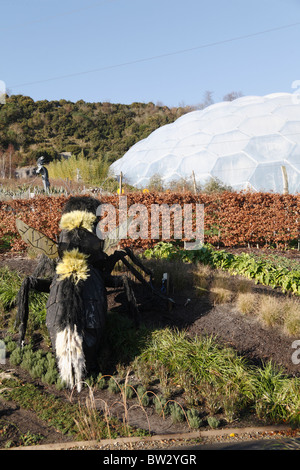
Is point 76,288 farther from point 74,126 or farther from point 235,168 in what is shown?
point 74,126

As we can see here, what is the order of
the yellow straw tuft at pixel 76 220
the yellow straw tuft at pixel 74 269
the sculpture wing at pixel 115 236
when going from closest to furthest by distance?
the yellow straw tuft at pixel 74 269 → the yellow straw tuft at pixel 76 220 → the sculpture wing at pixel 115 236

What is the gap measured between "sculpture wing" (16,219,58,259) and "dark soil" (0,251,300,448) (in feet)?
4.66

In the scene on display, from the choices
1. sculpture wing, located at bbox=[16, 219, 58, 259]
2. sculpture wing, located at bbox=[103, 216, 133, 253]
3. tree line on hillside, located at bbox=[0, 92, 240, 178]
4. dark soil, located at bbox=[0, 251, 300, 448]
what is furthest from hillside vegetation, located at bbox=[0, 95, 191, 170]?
sculpture wing, located at bbox=[16, 219, 58, 259]

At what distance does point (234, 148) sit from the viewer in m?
23.5

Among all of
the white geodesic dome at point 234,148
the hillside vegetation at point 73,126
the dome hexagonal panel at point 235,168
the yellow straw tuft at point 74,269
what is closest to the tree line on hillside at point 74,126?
the hillside vegetation at point 73,126

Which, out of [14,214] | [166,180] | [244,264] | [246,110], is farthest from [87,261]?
[246,110]

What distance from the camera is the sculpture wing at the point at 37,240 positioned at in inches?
161

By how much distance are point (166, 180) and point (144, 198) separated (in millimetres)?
13815

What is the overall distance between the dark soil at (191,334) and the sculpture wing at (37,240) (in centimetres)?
142

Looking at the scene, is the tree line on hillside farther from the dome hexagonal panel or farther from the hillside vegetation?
the dome hexagonal panel

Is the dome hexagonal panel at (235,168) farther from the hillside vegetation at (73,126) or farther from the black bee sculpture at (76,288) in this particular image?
the hillside vegetation at (73,126)

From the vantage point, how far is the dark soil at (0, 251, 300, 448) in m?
3.13

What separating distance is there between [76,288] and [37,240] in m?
0.87

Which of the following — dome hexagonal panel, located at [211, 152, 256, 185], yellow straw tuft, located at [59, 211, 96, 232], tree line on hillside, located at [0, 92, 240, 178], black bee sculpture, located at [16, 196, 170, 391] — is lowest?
black bee sculpture, located at [16, 196, 170, 391]
